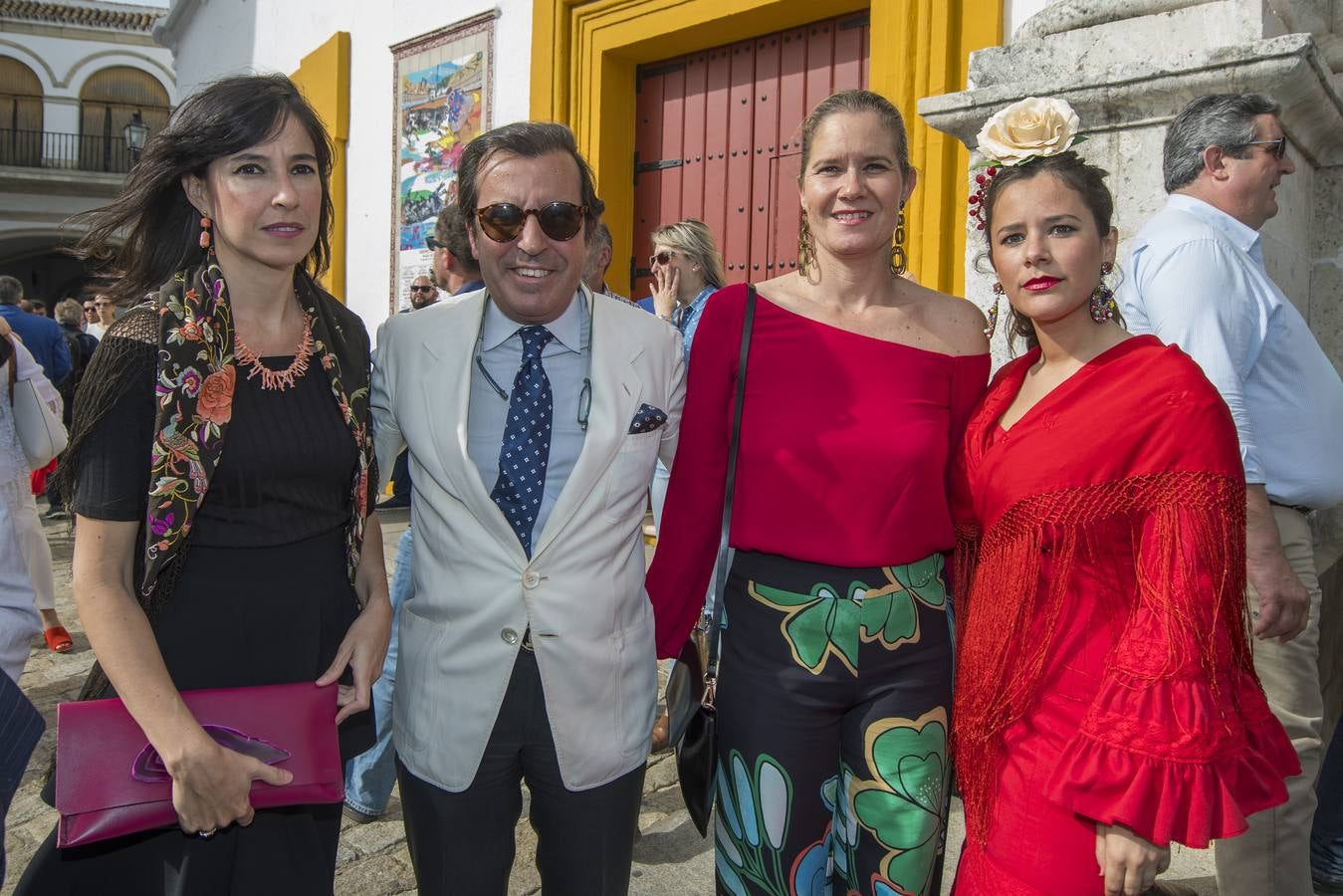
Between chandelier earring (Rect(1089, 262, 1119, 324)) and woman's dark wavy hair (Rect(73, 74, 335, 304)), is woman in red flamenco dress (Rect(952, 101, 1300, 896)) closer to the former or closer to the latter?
chandelier earring (Rect(1089, 262, 1119, 324))

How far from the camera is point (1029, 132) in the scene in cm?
192

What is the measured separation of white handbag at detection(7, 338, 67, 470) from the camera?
135 inches

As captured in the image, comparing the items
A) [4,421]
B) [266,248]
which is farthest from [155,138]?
[4,421]

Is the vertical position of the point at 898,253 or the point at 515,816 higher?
the point at 898,253

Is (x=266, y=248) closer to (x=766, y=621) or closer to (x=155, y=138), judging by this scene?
(x=155, y=138)

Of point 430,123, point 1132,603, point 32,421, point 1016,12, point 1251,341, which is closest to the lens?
point 1132,603

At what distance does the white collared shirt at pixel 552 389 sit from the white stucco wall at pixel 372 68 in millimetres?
5599

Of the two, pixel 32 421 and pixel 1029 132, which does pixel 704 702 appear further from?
pixel 32 421

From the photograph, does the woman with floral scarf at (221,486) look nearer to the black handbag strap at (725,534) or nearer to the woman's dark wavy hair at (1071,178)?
the black handbag strap at (725,534)

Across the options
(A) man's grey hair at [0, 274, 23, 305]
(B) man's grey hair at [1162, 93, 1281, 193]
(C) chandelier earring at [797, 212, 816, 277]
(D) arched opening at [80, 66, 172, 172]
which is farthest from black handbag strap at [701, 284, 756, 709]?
(D) arched opening at [80, 66, 172, 172]

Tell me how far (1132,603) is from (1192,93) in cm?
219

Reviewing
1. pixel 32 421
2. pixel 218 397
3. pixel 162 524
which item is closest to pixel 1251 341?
pixel 218 397

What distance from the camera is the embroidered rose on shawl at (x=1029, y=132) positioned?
191 cm

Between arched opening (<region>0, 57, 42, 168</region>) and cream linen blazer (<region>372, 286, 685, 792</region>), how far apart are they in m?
32.1
